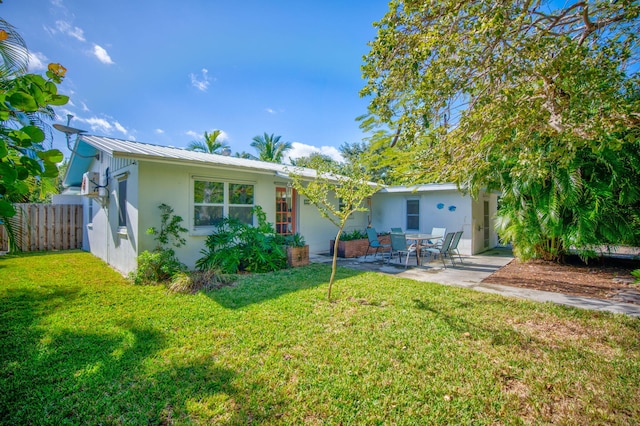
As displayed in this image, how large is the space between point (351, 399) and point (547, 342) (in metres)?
2.95

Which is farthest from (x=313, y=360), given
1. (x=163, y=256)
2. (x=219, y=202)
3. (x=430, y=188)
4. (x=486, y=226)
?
(x=486, y=226)

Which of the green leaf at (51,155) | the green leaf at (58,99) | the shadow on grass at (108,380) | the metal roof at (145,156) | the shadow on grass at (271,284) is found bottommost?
the shadow on grass at (108,380)

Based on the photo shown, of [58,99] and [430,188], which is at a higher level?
[430,188]

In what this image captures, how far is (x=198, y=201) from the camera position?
27.0ft

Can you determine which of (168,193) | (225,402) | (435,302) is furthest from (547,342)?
(168,193)

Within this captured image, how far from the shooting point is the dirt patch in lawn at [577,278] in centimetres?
621

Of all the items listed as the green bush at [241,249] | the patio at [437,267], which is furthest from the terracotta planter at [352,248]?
the green bush at [241,249]

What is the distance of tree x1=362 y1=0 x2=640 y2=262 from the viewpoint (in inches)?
148

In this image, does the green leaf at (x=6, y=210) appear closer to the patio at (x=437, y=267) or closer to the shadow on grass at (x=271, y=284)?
the shadow on grass at (x=271, y=284)

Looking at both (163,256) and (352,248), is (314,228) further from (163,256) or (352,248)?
(163,256)

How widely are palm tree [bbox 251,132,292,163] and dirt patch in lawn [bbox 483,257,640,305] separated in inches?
914

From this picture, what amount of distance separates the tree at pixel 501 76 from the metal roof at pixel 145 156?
4047 millimetres

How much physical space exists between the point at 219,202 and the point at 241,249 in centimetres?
163

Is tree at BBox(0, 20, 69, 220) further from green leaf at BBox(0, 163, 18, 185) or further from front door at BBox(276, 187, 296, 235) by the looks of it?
front door at BBox(276, 187, 296, 235)
